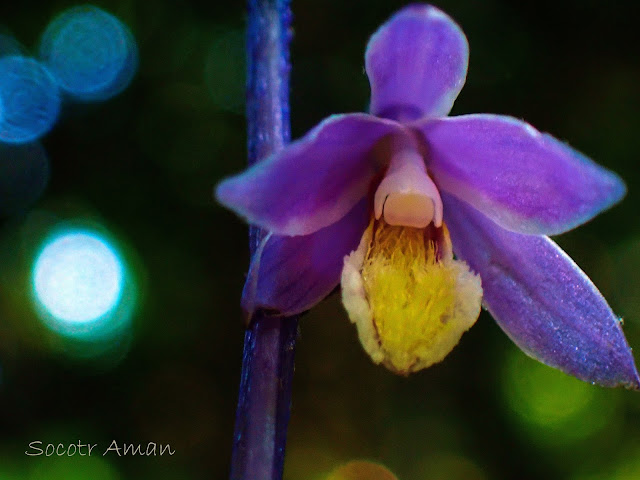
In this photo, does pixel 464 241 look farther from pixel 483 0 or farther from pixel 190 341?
pixel 483 0

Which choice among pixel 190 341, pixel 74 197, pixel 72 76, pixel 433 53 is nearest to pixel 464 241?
pixel 433 53

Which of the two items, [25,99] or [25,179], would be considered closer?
[25,179]

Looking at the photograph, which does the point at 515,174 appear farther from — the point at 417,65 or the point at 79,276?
the point at 79,276

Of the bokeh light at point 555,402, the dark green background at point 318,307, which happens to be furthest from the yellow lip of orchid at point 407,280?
the bokeh light at point 555,402

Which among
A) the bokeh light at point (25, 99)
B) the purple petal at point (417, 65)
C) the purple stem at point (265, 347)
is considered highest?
the bokeh light at point (25, 99)

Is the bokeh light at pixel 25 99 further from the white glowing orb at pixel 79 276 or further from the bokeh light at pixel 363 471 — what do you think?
the bokeh light at pixel 363 471

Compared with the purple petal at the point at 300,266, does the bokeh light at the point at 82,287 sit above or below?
above

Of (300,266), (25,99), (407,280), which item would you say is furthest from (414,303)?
(25,99)
